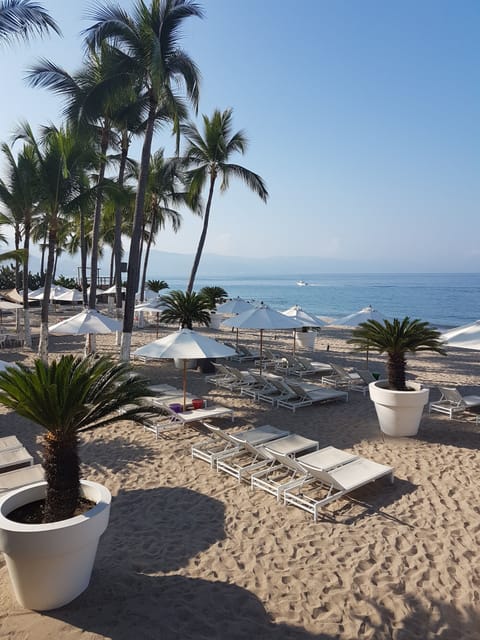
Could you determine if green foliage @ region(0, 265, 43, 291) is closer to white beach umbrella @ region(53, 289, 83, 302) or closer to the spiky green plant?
white beach umbrella @ region(53, 289, 83, 302)

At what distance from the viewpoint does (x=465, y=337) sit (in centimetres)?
882

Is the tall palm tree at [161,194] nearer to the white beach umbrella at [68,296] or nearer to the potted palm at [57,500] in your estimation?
the white beach umbrella at [68,296]

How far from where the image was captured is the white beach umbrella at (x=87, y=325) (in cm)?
1063

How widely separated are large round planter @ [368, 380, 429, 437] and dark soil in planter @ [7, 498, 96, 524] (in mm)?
5485

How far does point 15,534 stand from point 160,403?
5.75m

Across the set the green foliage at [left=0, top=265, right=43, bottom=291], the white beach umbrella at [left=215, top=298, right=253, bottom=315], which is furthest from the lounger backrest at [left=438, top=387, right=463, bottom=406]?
the green foliage at [left=0, top=265, right=43, bottom=291]

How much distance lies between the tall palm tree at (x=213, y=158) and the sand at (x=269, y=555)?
43.8 ft

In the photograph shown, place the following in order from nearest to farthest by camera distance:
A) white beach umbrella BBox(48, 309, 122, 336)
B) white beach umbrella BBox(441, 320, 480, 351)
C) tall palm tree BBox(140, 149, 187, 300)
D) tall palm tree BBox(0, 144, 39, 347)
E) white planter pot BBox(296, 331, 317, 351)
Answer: white beach umbrella BBox(441, 320, 480, 351)
white beach umbrella BBox(48, 309, 122, 336)
tall palm tree BBox(0, 144, 39, 347)
white planter pot BBox(296, 331, 317, 351)
tall palm tree BBox(140, 149, 187, 300)

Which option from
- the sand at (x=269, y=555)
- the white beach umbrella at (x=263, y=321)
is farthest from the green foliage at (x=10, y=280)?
the sand at (x=269, y=555)

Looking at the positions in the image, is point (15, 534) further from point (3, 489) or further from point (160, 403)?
point (160, 403)

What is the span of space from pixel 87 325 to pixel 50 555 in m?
8.14

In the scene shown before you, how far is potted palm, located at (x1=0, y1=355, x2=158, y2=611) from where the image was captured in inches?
126

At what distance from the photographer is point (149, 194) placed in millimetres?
25938

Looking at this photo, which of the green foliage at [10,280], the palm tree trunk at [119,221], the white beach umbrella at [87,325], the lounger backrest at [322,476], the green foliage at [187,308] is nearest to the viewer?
the lounger backrest at [322,476]
